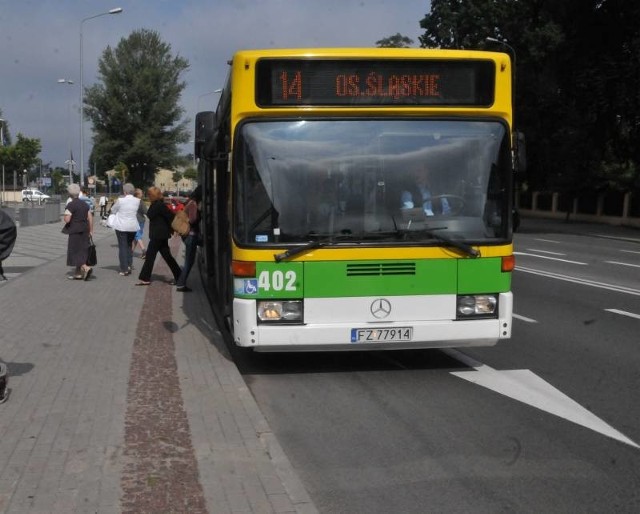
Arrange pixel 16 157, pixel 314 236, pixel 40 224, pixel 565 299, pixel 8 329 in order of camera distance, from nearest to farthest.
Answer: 1. pixel 314 236
2. pixel 8 329
3. pixel 565 299
4. pixel 40 224
5. pixel 16 157

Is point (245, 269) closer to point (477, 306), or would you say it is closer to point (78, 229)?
point (477, 306)

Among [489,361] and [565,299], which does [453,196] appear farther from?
[565,299]

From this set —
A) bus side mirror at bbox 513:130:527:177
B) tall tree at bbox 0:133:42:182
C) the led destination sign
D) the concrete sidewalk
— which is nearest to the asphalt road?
the concrete sidewalk

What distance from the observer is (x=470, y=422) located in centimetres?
593

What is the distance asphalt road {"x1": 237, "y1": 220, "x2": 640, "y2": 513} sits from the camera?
455cm

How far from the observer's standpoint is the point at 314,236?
6.93 meters

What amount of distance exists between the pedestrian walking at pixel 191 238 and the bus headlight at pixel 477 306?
7.23m

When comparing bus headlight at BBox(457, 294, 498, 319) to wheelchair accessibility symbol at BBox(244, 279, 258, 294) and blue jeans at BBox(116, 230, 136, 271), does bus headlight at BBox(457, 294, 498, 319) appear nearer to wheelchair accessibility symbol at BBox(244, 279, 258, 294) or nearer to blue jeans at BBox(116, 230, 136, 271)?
wheelchair accessibility symbol at BBox(244, 279, 258, 294)

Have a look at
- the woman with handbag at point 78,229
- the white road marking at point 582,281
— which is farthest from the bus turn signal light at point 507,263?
the woman with handbag at point 78,229

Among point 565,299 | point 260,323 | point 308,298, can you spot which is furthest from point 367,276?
point 565,299

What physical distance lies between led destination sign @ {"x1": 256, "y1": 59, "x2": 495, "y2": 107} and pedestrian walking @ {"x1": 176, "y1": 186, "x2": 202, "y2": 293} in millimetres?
7025

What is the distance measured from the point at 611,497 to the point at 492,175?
334cm

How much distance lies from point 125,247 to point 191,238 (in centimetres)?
206

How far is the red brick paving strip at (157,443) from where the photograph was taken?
4191mm
